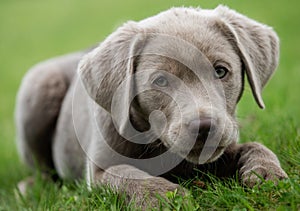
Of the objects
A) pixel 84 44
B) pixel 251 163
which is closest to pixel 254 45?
pixel 251 163

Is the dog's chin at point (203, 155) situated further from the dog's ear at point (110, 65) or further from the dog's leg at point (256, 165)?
the dog's ear at point (110, 65)

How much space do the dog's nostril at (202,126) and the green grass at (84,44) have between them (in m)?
0.37

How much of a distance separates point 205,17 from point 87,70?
908mm

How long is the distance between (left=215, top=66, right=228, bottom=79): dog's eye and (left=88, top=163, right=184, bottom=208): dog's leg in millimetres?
775

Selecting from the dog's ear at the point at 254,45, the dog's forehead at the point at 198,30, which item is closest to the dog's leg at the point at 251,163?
the dog's ear at the point at 254,45

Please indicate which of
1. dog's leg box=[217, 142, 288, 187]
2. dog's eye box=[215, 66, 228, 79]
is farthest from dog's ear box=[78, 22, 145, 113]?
dog's leg box=[217, 142, 288, 187]

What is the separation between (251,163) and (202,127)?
0.57 meters

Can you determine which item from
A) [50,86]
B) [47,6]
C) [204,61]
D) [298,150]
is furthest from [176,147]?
[47,6]

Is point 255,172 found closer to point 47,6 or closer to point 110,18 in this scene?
point 110,18

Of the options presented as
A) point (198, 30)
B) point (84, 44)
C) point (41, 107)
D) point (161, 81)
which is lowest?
point (84, 44)

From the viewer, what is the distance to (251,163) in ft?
13.0

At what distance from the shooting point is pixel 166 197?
12.1 ft

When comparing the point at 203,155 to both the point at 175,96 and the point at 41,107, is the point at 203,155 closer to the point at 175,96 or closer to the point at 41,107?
the point at 175,96

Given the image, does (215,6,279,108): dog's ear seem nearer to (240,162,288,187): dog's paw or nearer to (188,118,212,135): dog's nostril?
(240,162,288,187): dog's paw
